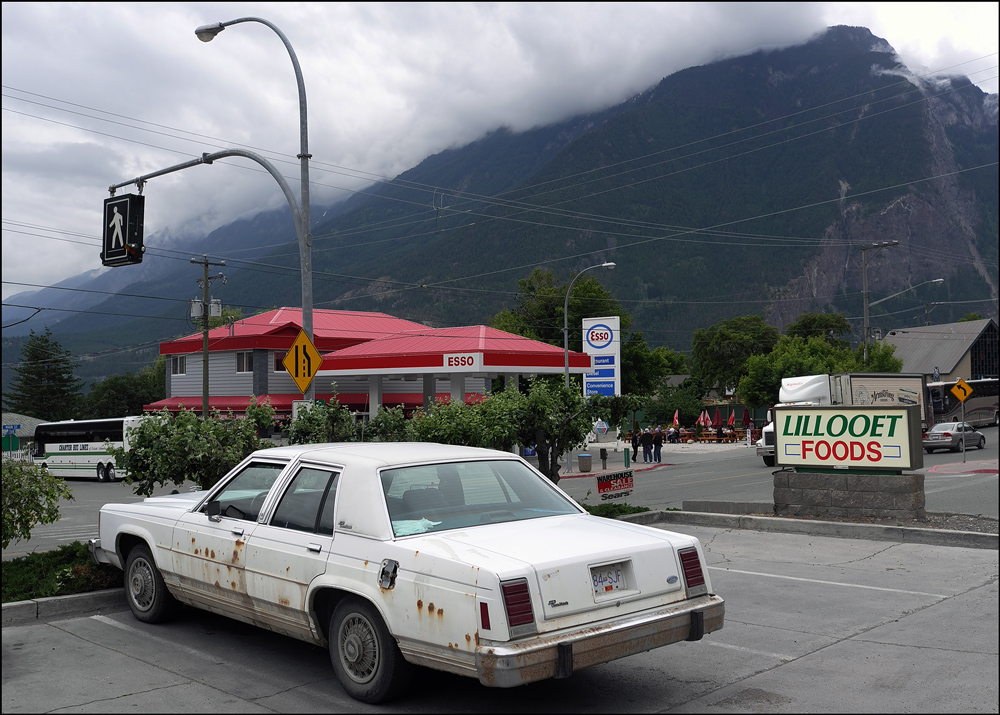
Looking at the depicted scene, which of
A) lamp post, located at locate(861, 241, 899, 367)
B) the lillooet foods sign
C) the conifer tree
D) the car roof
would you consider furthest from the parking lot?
the conifer tree

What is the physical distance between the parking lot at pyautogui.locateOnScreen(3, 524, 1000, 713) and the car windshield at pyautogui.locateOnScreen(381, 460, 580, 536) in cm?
107

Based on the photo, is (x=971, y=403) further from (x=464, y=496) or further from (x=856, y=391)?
(x=464, y=496)

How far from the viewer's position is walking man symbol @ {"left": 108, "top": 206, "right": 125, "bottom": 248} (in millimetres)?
14367

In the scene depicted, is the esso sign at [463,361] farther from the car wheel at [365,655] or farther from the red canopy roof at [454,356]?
the car wheel at [365,655]

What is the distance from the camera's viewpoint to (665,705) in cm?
531

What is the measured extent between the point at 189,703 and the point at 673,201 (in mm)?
189694

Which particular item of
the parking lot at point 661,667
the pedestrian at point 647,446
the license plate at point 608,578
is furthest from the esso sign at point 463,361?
the license plate at point 608,578

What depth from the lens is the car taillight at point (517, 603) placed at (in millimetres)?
4629

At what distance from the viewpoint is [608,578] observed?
5.10 meters

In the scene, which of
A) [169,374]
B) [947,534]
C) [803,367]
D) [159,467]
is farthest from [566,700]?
[803,367]

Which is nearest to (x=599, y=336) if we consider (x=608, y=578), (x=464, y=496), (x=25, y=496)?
(x=25, y=496)

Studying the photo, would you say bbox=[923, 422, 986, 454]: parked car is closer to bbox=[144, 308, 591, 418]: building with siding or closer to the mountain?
bbox=[144, 308, 591, 418]: building with siding

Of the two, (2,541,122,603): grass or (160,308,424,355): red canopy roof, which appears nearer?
(2,541,122,603): grass

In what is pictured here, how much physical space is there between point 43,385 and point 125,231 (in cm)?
8377
